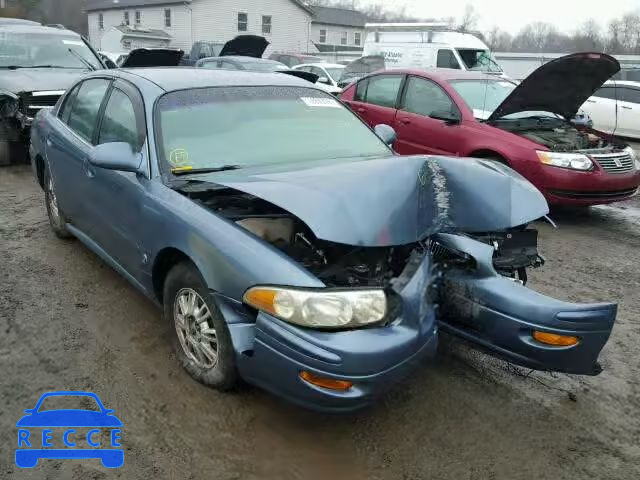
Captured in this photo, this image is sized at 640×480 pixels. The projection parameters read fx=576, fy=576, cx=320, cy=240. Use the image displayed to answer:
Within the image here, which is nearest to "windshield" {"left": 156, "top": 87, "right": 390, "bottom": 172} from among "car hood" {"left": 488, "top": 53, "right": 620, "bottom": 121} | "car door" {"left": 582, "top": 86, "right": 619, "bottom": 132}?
"car hood" {"left": 488, "top": 53, "right": 620, "bottom": 121}

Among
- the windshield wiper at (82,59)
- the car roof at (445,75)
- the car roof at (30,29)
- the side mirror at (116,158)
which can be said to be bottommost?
the side mirror at (116,158)

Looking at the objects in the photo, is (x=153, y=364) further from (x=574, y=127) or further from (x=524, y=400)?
(x=574, y=127)

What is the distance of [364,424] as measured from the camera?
112 inches

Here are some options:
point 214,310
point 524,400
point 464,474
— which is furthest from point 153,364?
point 524,400

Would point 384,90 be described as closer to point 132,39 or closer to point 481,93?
point 481,93

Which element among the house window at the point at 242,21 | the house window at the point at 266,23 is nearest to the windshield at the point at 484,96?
the house window at the point at 242,21

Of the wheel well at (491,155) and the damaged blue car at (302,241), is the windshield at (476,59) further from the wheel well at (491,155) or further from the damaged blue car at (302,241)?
the damaged blue car at (302,241)

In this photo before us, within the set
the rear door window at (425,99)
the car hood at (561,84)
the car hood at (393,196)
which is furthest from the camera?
the rear door window at (425,99)

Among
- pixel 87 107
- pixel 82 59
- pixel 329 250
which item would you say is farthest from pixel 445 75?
pixel 82 59

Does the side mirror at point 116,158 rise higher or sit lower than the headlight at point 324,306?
higher

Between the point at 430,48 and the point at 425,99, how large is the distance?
33.7ft

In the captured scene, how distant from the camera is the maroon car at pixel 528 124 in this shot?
6.21 meters

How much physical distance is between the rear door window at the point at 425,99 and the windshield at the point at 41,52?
493cm

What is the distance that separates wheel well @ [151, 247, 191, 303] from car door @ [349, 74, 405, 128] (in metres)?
4.94
